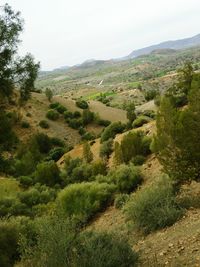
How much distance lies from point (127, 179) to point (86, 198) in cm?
263

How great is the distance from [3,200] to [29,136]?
37086mm

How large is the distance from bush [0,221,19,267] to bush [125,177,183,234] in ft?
12.8

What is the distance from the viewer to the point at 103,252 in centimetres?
905

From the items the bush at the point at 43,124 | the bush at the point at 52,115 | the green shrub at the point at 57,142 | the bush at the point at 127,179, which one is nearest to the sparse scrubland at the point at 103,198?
the bush at the point at 127,179

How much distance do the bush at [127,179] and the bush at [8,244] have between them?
6529 mm

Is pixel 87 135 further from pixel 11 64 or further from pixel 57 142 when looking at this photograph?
pixel 11 64

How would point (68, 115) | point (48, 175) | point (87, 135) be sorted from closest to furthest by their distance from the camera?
point (48, 175) < point (87, 135) < point (68, 115)

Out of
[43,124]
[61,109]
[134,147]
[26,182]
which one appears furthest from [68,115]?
[134,147]

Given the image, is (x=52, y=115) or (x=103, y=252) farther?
(x=52, y=115)

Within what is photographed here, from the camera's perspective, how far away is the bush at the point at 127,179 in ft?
68.3

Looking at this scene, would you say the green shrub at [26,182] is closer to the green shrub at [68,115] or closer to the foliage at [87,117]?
the foliage at [87,117]

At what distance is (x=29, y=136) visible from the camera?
59312 millimetres

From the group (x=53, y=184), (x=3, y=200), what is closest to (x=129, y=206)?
(x=3, y=200)

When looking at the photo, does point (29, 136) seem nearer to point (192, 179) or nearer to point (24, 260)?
point (192, 179)
